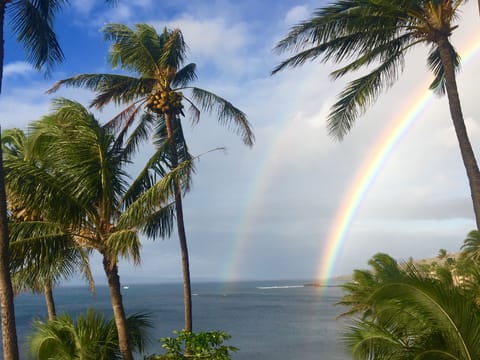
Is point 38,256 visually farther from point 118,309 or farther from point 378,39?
point 378,39

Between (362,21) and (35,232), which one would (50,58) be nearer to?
(35,232)

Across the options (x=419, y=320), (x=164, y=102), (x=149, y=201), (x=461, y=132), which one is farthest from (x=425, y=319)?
(x=164, y=102)

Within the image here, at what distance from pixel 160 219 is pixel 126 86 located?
7259mm

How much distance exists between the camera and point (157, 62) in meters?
17.0

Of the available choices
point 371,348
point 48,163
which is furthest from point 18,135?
point 371,348

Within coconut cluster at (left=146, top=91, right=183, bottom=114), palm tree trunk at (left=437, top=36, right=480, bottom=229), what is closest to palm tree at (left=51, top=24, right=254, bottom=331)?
coconut cluster at (left=146, top=91, right=183, bottom=114)

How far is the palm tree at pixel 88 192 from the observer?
31.8 ft

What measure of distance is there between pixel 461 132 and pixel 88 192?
8.95 metres

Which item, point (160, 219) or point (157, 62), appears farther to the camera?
point (157, 62)

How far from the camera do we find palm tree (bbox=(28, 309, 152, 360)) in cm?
1011

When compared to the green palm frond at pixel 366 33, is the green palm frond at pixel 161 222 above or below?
below

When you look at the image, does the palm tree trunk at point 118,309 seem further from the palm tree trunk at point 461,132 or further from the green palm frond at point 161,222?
the palm tree trunk at point 461,132

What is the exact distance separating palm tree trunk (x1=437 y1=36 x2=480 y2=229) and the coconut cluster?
884 centimetres

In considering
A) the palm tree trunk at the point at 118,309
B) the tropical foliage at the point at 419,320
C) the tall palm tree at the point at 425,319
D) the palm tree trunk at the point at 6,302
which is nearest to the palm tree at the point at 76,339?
the palm tree trunk at the point at 118,309
